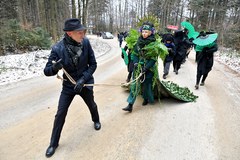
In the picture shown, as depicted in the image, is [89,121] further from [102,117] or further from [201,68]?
[201,68]

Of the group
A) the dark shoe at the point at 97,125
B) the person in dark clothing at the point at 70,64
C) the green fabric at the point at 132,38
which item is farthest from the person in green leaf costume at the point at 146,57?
the person in dark clothing at the point at 70,64

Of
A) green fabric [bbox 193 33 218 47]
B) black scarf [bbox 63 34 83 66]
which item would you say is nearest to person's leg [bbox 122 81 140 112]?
black scarf [bbox 63 34 83 66]

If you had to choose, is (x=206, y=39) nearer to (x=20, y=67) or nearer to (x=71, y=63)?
(x=71, y=63)

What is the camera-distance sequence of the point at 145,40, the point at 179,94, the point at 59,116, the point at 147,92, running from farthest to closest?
1. the point at 179,94
2. the point at 147,92
3. the point at 145,40
4. the point at 59,116

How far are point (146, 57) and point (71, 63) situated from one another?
1921 millimetres

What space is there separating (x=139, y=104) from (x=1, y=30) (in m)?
10.2

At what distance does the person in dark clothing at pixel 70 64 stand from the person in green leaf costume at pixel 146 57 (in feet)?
4.64

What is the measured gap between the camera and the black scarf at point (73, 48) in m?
2.76

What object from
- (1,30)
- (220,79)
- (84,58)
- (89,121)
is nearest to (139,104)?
(89,121)

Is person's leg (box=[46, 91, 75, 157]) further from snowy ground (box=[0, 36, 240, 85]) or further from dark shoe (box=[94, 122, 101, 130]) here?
snowy ground (box=[0, 36, 240, 85])

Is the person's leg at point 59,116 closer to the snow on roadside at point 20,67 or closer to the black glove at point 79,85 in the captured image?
the black glove at point 79,85

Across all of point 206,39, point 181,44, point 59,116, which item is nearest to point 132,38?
point 206,39

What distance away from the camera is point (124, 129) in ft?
11.9

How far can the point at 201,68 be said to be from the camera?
611 cm
